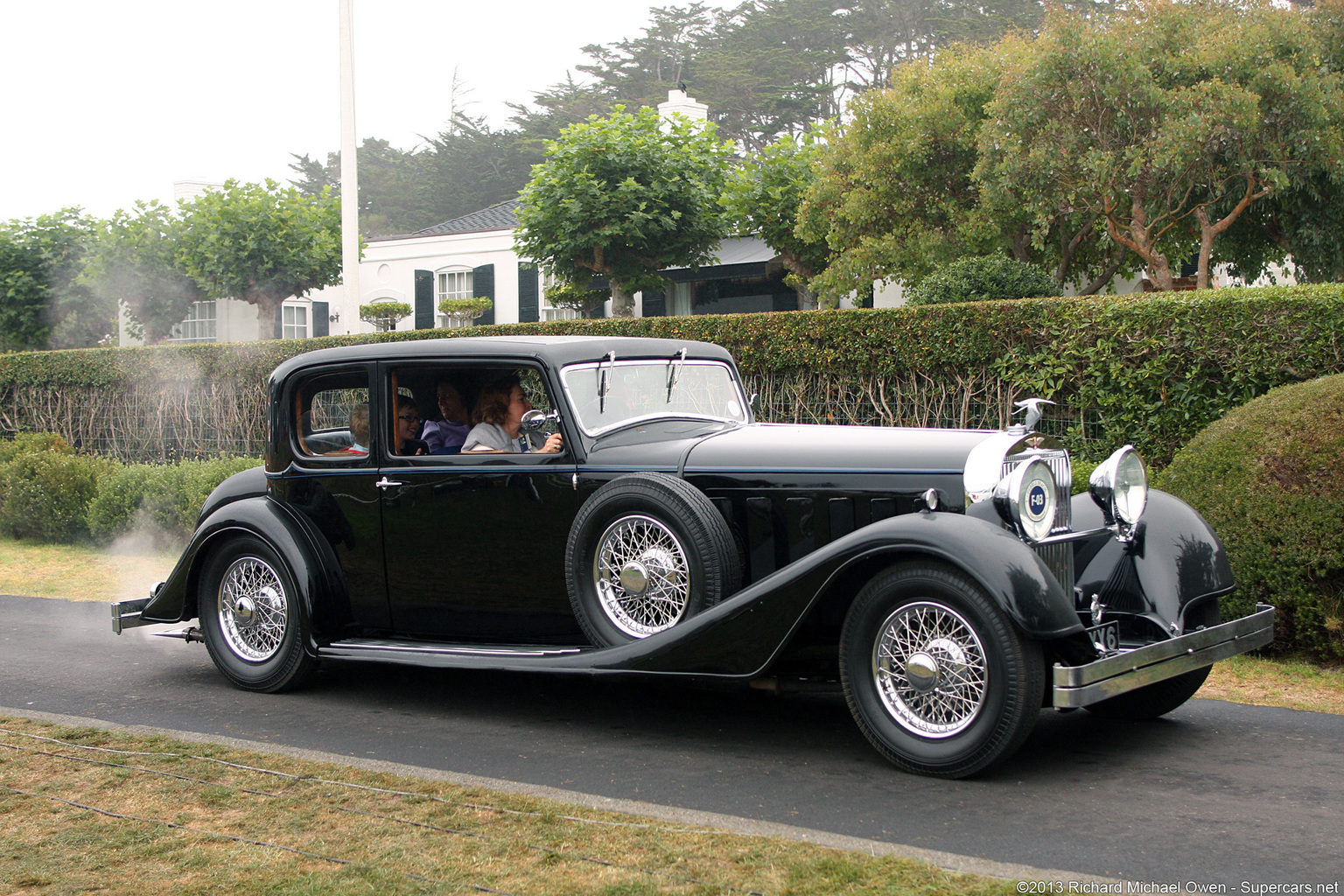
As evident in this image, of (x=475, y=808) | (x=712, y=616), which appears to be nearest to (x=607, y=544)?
(x=712, y=616)

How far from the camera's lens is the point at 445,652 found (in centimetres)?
561

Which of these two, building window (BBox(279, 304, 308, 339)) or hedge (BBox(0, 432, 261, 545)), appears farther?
building window (BBox(279, 304, 308, 339))

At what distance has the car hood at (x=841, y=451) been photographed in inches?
197

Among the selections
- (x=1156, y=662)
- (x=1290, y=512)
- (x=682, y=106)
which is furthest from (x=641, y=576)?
(x=682, y=106)

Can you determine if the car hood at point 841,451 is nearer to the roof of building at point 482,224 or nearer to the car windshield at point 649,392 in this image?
the car windshield at point 649,392

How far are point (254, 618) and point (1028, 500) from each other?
4.21m

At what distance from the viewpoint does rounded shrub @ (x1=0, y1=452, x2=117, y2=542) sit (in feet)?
45.9

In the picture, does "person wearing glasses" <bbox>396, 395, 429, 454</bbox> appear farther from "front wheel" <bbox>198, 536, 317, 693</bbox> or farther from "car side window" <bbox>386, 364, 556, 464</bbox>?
"front wheel" <bbox>198, 536, 317, 693</bbox>

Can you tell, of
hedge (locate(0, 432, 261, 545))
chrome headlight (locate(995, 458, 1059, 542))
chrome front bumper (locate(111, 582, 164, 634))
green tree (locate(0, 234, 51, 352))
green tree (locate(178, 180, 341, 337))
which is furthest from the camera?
green tree (locate(0, 234, 51, 352))

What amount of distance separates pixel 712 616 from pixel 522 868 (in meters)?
1.46

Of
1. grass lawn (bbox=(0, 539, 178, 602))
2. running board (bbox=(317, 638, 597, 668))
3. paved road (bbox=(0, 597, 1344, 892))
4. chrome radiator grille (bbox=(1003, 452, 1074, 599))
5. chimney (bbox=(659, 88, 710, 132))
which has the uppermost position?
chimney (bbox=(659, 88, 710, 132))

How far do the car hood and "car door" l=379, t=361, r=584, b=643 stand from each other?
2.46 feet

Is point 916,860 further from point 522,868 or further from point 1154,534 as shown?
point 1154,534

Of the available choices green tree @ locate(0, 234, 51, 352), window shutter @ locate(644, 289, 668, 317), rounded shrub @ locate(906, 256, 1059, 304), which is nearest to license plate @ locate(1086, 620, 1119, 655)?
rounded shrub @ locate(906, 256, 1059, 304)
